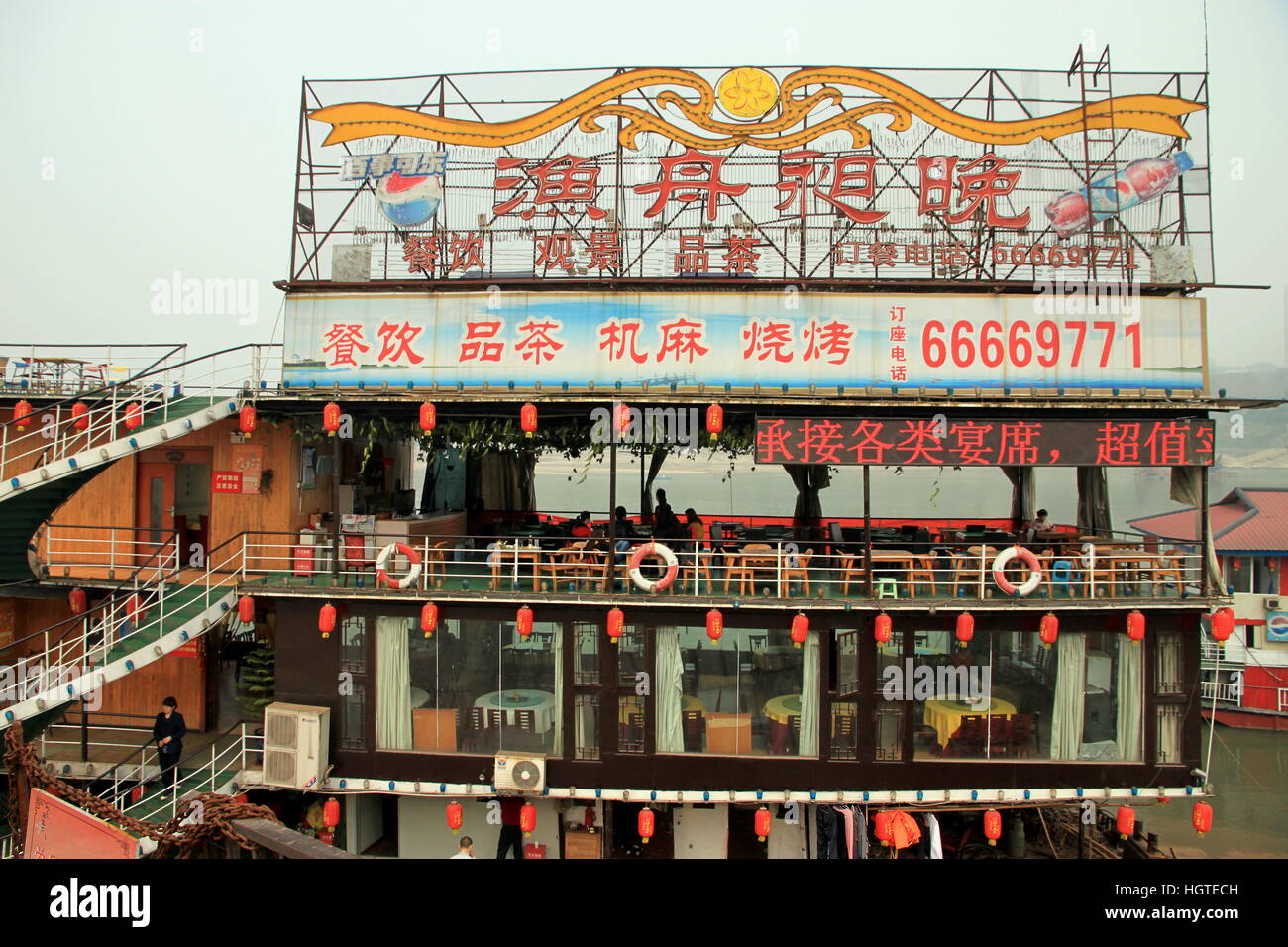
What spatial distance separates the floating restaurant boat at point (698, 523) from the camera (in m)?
14.9

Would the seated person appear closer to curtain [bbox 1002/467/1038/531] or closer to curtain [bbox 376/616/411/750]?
curtain [bbox 376/616/411/750]

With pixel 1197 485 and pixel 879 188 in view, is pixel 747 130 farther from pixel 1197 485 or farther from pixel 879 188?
pixel 1197 485

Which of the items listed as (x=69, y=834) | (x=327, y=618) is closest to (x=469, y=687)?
(x=327, y=618)

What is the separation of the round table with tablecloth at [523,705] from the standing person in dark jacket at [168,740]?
5.97 metres

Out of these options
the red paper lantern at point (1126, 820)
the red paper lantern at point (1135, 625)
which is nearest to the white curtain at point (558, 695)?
the red paper lantern at point (1135, 625)

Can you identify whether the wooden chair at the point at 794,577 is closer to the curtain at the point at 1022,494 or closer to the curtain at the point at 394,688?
the curtain at the point at 394,688

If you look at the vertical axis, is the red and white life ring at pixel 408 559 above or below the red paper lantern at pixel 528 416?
below

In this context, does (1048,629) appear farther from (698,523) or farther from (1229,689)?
(1229,689)

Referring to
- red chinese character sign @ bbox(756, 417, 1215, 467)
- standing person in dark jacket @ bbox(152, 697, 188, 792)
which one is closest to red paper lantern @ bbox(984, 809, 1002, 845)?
red chinese character sign @ bbox(756, 417, 1215, 467)

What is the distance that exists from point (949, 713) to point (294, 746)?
12.3 meters

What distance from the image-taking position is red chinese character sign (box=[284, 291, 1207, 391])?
15570 mm

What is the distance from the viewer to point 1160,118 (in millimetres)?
16859

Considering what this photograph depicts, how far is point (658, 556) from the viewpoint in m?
14.7
